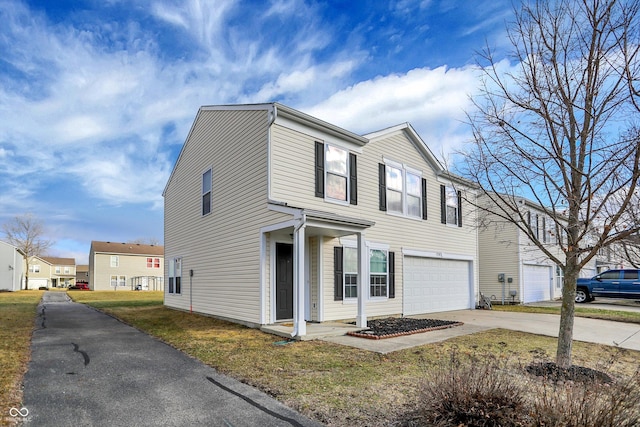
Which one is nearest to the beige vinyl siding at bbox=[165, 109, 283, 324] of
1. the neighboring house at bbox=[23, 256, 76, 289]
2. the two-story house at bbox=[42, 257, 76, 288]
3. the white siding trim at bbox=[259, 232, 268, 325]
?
the white siding trim at bbox=[259, 232, 268, 325]

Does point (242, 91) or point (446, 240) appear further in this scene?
point (242, 91)

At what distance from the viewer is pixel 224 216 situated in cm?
1248

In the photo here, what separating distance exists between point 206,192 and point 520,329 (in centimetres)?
1066

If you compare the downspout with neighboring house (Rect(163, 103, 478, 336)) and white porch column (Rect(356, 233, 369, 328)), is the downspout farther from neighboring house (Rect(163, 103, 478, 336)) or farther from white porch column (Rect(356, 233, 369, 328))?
white porch column (Rect(356, 233, 369, 328))

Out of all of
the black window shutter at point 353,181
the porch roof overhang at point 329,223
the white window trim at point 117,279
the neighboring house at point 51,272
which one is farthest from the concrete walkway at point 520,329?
the neighboring house at point 51,272

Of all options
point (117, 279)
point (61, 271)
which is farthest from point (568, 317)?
point (61, 271)

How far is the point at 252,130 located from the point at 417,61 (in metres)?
4.71

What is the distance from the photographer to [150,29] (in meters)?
12.2

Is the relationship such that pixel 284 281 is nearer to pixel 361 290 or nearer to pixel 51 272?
pixel 361 290

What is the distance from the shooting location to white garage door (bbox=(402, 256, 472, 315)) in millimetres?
→ 14109

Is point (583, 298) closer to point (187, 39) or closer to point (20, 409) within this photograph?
point (187, 39)

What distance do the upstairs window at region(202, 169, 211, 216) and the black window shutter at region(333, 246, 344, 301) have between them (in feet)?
16.1

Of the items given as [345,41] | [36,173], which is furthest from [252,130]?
[36,173]

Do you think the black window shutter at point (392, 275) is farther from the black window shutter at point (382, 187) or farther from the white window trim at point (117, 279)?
the white window trim at point (117, 279)
